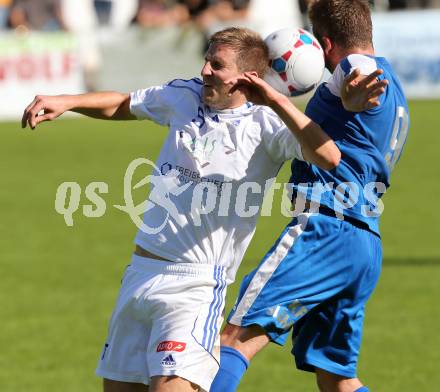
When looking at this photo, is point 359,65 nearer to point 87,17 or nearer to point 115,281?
point 115,281

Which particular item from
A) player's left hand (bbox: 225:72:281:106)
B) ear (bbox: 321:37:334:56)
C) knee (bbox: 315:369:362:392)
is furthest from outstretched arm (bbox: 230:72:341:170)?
knee (bbox: 315:369:362:392)

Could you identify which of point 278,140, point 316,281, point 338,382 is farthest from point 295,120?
point 338,382

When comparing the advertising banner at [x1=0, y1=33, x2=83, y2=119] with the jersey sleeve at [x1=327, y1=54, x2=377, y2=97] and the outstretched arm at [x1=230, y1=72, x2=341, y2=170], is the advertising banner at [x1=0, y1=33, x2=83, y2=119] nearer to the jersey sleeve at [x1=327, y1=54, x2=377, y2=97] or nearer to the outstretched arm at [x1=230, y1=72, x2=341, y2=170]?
the jersey sleeve at [x1=327, y1=54, x2=377, y2=97]

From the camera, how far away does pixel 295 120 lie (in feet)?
15.9

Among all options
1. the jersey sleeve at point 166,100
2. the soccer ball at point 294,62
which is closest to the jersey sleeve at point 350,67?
the soccer ball at point 294,62

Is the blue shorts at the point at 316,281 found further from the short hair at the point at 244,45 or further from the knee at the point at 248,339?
the short hair at the point at 244,45

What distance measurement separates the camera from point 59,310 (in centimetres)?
917

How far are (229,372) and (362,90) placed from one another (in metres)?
1.48

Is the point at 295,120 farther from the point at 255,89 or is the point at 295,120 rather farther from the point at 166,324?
the point at 166,324

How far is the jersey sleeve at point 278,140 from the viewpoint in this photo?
5.19 meters

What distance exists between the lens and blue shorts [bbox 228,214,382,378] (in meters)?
5.59

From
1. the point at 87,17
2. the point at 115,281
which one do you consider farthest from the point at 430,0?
the point at 115,281

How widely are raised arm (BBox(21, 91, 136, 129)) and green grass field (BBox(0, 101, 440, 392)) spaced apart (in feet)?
7.18

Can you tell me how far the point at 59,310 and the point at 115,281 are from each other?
3.48 ft
